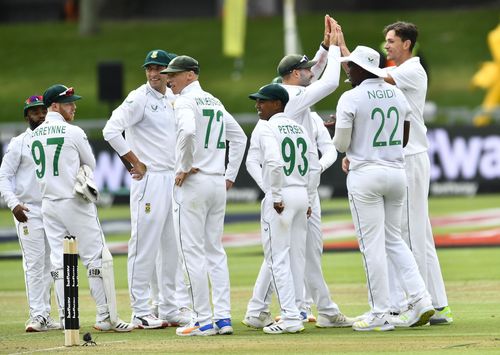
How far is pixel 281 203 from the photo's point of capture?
11.6 metres

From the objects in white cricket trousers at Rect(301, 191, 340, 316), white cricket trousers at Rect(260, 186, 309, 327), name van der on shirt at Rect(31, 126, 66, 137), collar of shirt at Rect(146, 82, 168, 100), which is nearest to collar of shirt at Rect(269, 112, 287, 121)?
white cricket trousers at Rect(260, 186, 309, 327)

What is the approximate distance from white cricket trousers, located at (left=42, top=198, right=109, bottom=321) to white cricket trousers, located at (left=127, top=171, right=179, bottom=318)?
573 mm

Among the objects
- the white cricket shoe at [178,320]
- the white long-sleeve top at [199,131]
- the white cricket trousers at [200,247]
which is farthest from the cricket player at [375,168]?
the white cricket shoe at [178,320]

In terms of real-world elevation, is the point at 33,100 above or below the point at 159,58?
below

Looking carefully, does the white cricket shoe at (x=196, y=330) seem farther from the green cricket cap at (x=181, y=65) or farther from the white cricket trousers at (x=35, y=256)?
the green cricket cap at (x=181, y=65)

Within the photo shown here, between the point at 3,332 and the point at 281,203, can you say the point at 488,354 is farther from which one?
the point at 3,332

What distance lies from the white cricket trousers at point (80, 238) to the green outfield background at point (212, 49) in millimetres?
36154

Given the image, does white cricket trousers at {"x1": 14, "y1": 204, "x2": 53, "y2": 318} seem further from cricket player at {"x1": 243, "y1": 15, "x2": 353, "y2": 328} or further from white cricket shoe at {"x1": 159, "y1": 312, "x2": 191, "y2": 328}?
cricket player at {"x1": 243, "y1": 15, "x2": 353, "y2": 328}

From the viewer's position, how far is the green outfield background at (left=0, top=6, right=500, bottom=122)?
5059 centimetres

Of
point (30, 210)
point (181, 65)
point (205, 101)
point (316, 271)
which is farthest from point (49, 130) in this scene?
point (316, 271)

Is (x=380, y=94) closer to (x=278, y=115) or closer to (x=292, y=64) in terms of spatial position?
(x=278, y=115)

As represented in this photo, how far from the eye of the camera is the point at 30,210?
42.9ft

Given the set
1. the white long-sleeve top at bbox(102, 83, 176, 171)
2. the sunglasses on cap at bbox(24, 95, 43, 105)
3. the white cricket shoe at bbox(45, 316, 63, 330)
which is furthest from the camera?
the sunglasses on cap at bbox(24, 95, 43, 105)

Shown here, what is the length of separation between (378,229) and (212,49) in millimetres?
44579
